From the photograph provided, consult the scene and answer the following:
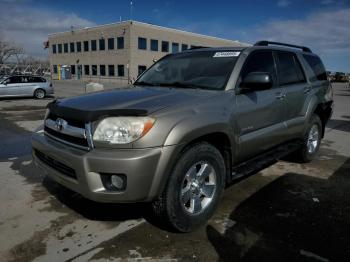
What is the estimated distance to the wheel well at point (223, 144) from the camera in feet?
11.3

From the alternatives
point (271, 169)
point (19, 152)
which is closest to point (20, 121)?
point (19, 152)

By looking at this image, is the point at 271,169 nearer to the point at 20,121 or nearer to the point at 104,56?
the point at 20,121

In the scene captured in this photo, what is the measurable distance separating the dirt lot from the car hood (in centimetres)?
117

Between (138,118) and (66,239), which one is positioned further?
(66,239)

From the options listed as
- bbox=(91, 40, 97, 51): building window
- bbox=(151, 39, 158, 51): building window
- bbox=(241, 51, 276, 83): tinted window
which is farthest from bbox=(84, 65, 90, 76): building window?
bbox=(241, 51, 276, 83): tinted window

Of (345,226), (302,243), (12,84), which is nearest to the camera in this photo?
(302,243)

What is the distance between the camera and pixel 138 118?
9.32 ft

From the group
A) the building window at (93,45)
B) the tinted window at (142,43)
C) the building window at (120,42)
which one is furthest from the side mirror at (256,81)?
the building window at (93,45)

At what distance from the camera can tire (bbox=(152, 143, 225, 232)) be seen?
3.05 m

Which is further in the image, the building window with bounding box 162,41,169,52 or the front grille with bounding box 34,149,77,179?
the building window with bounding box 162,41,169,52

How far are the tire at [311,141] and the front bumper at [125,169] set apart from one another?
3411 millimetres

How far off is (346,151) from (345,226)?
152 inches

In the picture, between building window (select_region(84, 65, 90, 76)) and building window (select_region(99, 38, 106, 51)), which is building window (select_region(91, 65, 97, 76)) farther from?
building window (select_region(99, 38, 106, 51))

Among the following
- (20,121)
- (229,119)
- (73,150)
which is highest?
(229,119)
